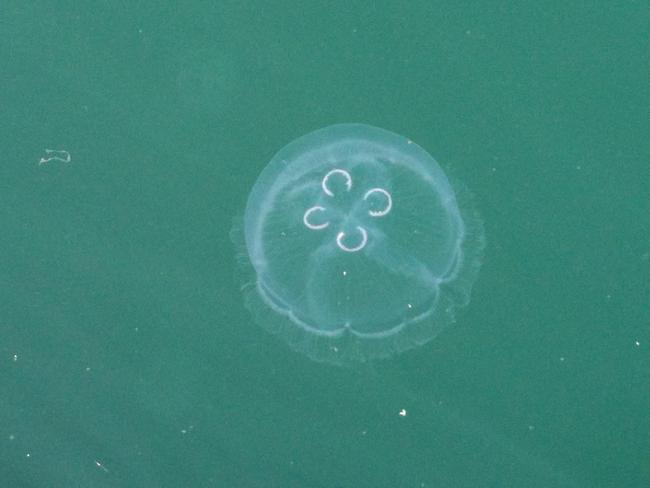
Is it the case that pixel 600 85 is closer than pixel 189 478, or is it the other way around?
pixel 600 85

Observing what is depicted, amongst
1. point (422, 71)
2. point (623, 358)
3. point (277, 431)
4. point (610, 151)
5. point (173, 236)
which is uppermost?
point (610, 151)

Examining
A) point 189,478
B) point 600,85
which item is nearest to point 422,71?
point 600,85

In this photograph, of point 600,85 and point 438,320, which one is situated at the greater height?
point 600,85

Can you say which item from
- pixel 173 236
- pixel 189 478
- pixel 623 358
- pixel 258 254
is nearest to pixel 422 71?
pixel 258 254

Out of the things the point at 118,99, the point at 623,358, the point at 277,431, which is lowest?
the point at 277,431

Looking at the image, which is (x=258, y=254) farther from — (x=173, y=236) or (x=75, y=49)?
(x=75, y=49)

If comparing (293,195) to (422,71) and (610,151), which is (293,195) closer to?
(422,71)
